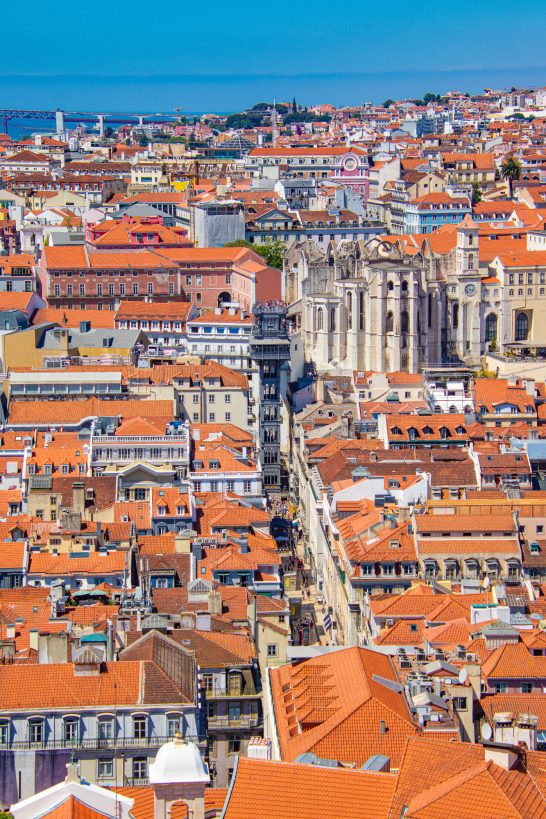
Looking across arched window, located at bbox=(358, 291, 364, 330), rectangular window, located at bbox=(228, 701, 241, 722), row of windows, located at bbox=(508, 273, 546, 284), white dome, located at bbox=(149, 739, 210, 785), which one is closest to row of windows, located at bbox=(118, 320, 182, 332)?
arched window, located at bbox=(358, 291, 364, 330)

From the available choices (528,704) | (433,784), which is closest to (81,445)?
(528,704)

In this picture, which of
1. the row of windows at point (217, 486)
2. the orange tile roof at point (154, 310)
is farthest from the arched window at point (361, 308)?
the row of windows at point (217, 486)

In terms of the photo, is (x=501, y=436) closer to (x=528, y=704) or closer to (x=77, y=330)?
(x=77, y=330)

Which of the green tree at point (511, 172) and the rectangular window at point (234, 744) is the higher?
the green tree at point (511, 172)

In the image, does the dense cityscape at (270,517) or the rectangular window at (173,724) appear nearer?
the dense cityscape at (270,517)

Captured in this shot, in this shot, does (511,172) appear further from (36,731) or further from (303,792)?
(303,792)

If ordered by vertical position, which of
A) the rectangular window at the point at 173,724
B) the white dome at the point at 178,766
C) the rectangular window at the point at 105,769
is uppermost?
the white dome at the point at 178,766

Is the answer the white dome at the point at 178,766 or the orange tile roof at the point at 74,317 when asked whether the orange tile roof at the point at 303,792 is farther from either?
the orange tile roof at the point at 74,317
